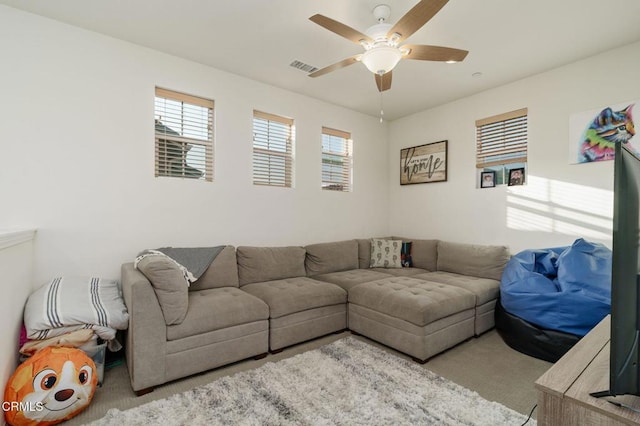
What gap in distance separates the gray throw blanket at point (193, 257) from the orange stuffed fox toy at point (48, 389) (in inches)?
40.8

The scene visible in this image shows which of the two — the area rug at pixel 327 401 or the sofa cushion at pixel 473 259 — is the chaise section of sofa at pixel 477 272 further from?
the area rug at pixel 327 401

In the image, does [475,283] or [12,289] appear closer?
[12,289]

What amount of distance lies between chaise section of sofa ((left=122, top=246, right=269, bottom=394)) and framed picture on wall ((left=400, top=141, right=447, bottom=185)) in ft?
10.1

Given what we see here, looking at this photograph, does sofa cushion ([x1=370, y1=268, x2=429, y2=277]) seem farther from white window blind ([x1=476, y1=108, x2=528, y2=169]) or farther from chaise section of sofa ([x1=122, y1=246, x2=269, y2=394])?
chaise section of sofa ([x1=122, y1=246, x2=269, y2=394])

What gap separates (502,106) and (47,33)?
178 inches

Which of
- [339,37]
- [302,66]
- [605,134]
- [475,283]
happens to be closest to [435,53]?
[339,37]

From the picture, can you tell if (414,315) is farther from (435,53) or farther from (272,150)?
(272,150)

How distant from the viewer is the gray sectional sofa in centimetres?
217

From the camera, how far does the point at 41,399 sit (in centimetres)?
173

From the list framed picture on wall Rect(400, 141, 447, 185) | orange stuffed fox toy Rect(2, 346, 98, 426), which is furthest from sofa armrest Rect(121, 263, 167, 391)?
framed picture on wall Rect(400, 141, 447, 185)

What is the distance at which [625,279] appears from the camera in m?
0.76

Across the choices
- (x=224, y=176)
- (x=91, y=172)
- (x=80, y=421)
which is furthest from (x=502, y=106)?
(x=80, y=421)

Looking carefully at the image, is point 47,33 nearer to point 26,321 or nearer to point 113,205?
point 113,205

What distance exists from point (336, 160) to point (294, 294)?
2.29 metres
